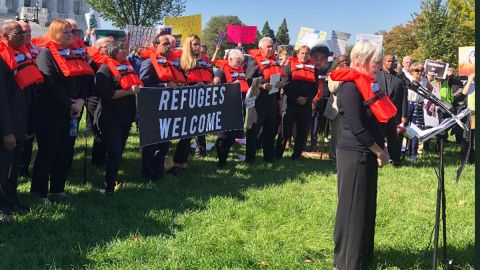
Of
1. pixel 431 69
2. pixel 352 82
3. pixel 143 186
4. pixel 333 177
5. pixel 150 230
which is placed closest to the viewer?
pixel 352 82

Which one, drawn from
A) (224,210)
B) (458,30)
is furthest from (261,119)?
(458,30)

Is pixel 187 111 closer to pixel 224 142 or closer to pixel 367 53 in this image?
pixel 224 142

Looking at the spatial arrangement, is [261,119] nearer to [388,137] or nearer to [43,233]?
[388,137]

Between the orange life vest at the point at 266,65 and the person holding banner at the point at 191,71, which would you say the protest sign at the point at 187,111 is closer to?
the person holding banner at the point at 191,71

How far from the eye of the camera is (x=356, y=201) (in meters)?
4.33

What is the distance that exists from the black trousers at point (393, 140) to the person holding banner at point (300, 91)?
1.52m

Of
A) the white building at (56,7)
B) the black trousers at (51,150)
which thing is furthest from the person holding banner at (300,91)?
the white building at (56,7)

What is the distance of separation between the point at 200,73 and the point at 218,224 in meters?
3.23

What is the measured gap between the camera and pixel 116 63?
6.64 m


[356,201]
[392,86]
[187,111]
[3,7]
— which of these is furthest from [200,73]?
[3,7]

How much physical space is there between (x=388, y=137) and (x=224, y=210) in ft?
14.1

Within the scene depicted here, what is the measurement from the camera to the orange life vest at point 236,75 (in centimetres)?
922

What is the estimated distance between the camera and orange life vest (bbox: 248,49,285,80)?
30.7ft

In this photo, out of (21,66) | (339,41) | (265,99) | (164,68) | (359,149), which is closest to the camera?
(359,149)
